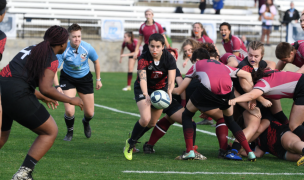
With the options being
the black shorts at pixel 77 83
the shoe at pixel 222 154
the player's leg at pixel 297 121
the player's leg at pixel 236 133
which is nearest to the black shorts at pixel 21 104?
the player's leg at pixel 236 133

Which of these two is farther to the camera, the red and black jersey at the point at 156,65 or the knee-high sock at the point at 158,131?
the knee-high sock at the point at 158,131

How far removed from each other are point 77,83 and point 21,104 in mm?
3053

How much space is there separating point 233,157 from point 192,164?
629 mm

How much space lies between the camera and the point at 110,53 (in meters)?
22.0

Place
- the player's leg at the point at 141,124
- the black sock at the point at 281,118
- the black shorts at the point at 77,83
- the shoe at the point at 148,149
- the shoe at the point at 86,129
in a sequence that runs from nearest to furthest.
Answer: the player's leg at the point at 141,124 < the black sock at the point at 281,118 < the shoe at the point at 148,149 < the black shorts at the point at 77,83 < the shoe at the point at 86,129

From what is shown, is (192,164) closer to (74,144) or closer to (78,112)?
(74,144)

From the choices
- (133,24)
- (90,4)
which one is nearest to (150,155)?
(133,24)

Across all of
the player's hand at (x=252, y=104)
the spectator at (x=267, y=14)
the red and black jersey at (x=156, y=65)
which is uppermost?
the spectator at (x=267, y=14)

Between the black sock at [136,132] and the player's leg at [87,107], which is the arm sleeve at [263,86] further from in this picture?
the player's leg at [87,107]

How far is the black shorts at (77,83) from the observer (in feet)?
23.4

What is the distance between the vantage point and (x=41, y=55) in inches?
163

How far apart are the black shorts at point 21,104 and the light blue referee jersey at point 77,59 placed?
2765 mm

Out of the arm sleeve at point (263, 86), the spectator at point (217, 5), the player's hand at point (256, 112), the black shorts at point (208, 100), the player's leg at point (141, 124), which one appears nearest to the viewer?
the black shorts at point (208, 100)

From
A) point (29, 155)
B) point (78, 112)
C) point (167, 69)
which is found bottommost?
point (78, 112)
